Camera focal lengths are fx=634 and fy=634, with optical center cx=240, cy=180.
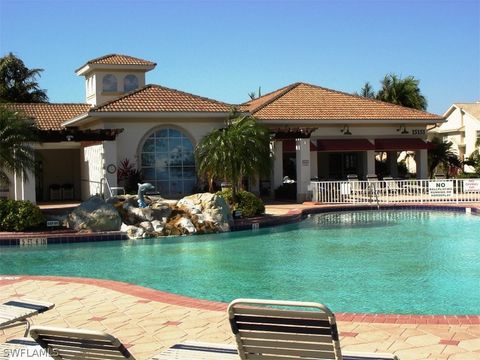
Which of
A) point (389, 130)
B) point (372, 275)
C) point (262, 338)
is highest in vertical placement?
Answer: point (389, 130)

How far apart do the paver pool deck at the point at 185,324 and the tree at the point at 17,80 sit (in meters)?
44.2

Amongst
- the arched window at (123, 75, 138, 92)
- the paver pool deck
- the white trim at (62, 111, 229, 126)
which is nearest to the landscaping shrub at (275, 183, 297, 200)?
the white trim at (62, 111, 229, 126)

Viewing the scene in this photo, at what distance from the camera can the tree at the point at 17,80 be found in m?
51.3

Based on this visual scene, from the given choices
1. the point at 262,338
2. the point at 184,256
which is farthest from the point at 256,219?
the point at 262,338

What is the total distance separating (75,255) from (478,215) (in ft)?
50.9

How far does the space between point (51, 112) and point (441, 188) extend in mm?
22048

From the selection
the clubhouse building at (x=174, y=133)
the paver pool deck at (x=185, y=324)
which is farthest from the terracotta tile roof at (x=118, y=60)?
the paver pool deck at (x=185, y=324)

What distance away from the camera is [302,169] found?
29969mm

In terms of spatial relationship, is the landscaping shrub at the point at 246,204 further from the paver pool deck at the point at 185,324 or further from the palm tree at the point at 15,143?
the paver pool deck at the point at 185,324

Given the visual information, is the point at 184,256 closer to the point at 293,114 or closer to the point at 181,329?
the point at 181,329

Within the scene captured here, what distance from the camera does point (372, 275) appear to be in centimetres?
1260

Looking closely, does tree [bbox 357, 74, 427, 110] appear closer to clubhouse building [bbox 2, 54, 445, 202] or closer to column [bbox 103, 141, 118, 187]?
clubhouse building [bbox 2, 54, 445, 202]

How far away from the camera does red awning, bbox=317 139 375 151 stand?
34.3m

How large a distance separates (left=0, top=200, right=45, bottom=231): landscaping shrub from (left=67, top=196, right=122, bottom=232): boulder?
1.11 metres
